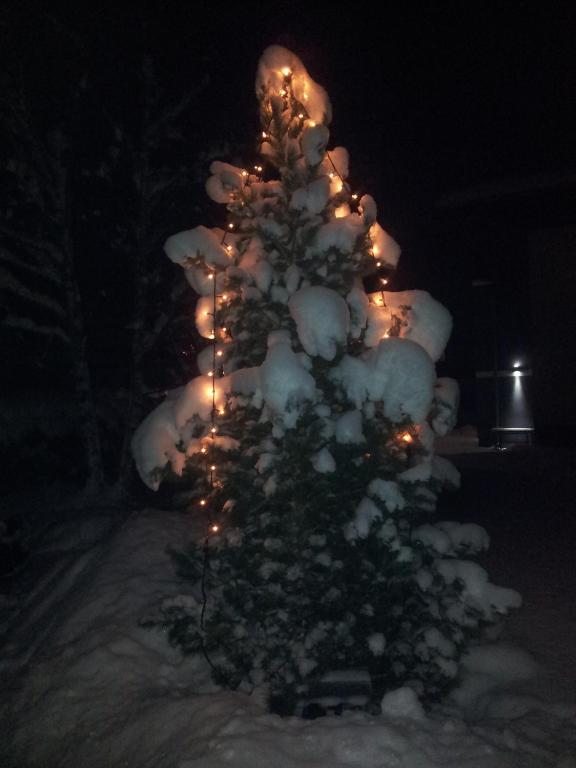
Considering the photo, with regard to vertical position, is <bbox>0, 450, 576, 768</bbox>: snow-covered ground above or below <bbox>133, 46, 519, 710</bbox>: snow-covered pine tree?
below

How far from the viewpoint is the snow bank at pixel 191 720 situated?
144 inches


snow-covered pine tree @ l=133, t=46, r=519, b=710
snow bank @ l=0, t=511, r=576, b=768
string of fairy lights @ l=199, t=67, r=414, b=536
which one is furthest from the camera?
string of fairy lights @ l=199, t=67, r=414, b=536

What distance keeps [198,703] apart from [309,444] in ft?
5.50

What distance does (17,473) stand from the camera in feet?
39.9

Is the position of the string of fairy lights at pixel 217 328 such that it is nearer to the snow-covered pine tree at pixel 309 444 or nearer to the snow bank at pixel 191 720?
the snow-covered pine tree at pixel 309 444

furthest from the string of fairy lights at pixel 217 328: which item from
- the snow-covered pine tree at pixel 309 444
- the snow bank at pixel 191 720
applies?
the snow bank at pixel 191 720

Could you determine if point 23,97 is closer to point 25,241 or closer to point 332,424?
point 25,241

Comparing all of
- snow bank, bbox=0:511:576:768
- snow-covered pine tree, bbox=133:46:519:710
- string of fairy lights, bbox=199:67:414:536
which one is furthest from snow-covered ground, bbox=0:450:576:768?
string of fairy lights, bbox=199:67:414:536

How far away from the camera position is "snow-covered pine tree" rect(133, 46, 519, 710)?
4.42 metres

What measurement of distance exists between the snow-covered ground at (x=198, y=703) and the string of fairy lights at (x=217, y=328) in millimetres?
1091

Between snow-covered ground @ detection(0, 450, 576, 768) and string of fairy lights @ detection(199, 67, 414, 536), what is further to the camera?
string of fairy lights @ detection(199, 67, 414, 536)

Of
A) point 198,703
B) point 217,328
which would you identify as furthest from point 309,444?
point 198,703

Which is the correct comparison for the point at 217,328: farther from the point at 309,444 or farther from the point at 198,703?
the point at 198,703

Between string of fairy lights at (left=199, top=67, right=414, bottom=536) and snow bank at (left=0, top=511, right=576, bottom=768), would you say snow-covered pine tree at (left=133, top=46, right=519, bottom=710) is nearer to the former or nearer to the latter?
string of fairy lights at (left=199, top=67, right=414, bottom=536)
